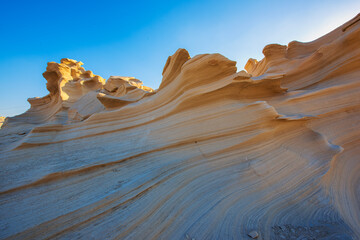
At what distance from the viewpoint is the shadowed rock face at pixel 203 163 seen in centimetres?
170

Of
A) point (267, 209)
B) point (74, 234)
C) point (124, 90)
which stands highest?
point (124, 90)

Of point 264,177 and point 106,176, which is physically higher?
point 106,176

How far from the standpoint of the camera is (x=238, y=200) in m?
2.09

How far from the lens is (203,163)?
8.31 feet

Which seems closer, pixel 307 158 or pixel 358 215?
pixel 358 215

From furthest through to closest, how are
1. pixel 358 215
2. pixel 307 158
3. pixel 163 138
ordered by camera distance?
1. pixel 163 138
2. pixel 307 158
3. pixel 358 215

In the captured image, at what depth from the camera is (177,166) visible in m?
2.45

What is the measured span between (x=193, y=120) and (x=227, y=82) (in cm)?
116

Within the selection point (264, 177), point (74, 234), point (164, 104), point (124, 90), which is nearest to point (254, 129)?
point (264, 177)

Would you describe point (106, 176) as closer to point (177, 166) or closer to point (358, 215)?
point (177, 166)

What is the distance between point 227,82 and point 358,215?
3047 mm

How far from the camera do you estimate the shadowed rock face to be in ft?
5.58

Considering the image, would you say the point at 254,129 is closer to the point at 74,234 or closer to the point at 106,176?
the point at 106,176

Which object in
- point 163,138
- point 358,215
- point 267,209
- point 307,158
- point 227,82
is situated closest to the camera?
point 267,209
